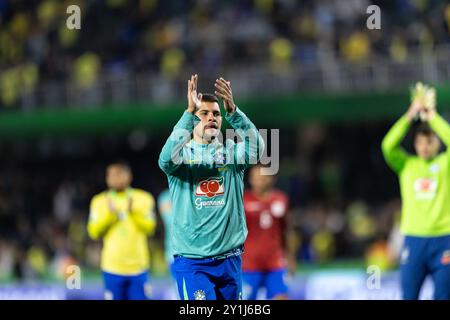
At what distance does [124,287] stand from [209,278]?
12.5 ft

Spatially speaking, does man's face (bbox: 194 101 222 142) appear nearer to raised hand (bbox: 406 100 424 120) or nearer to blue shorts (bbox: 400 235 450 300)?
raised hand (bbox: 406 100 424 120)

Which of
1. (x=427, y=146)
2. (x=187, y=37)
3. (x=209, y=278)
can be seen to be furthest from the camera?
(x=187, y=37)

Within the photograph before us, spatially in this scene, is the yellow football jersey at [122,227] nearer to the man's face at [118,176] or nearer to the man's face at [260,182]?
the man's face at [118,176]

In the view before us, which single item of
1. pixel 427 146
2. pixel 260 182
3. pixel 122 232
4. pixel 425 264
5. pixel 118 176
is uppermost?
pixel 427 146

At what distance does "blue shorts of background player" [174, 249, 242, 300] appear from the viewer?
8781mm

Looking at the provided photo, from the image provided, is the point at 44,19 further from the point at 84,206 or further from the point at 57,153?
the point at 84,206

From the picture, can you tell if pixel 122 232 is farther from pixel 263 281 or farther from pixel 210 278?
pixel 210 278

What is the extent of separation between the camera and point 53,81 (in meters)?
24.8

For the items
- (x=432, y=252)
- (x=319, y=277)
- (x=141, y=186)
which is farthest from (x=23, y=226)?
(x=432, y=252)

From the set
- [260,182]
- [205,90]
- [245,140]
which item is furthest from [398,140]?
[205,90]

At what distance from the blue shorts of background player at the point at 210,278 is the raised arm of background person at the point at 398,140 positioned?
311 centimetres

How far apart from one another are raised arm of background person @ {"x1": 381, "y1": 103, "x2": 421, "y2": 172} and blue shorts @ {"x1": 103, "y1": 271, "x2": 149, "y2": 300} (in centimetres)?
338

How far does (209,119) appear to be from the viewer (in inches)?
343

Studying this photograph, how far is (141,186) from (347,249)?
645 cm
